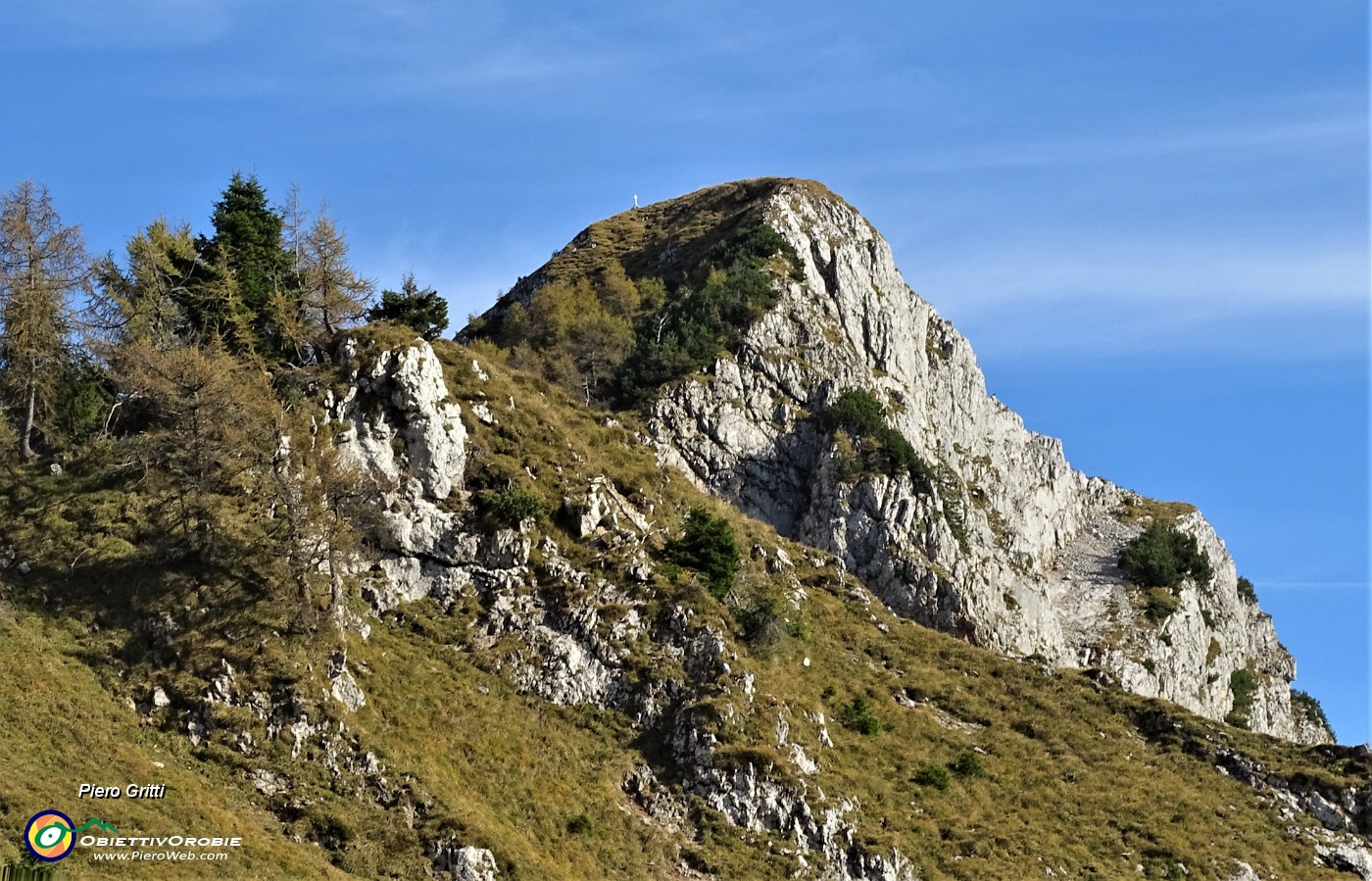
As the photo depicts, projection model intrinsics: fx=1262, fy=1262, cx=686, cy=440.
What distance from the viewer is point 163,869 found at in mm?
41719

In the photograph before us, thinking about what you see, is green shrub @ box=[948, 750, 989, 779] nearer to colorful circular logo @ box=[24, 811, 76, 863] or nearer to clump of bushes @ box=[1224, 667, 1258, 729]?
colorful circular logo @ box=[24, 811, 76, 863]

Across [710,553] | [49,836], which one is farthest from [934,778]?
[49,836]

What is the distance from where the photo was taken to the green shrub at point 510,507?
65.3m

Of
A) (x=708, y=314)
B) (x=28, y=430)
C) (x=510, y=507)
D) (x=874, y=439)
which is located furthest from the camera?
(x=708, y=314)

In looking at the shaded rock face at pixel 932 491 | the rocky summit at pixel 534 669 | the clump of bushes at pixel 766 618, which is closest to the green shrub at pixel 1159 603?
the shaded rock face at pixel 932 491

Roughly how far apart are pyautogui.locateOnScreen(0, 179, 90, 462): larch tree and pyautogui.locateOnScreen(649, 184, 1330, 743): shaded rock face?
3931 cm

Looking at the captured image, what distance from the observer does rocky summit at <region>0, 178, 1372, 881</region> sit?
49375 millimetres

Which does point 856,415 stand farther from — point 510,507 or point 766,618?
point 510,507

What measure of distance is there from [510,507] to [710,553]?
11183 millimetres

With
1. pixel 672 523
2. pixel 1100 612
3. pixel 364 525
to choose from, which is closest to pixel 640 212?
pixel 1100 612

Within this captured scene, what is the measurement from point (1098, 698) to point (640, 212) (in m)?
95.4

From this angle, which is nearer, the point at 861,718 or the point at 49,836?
the point at 49,836

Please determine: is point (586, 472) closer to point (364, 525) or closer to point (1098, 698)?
point (364, 525)

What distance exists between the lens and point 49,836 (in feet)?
132
